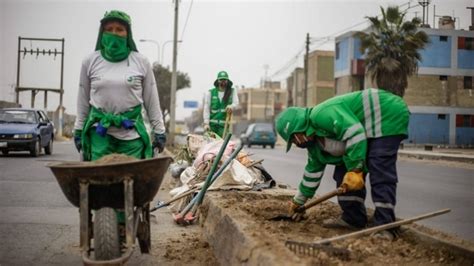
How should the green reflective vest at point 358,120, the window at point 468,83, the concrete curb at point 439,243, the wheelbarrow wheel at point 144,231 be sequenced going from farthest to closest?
the window at point 468,83 < the green reflective vest at point 358,120 < the wheelbarrow wheel at point 144,231 < the concrete curb at point 439,243

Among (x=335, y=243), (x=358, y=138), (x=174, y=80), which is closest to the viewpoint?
(x=335, y=243)

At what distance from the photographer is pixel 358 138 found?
4.59 m

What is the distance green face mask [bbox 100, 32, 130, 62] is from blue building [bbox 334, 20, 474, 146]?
13.4ft

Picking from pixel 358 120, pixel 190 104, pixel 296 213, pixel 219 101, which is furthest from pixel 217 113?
pixel 190 104

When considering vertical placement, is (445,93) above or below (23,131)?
above

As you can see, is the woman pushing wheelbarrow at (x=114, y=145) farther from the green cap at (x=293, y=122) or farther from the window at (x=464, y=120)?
the window at (x=464, y=120)

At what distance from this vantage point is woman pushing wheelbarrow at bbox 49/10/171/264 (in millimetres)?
3855

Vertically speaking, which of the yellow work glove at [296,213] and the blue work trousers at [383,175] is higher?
the blue work trousers at [383,175]

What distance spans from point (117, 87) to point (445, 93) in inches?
253

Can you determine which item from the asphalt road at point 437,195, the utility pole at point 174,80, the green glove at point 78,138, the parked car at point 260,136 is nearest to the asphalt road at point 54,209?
the asphalt road at point 437,195

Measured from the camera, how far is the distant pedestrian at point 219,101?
9844mm

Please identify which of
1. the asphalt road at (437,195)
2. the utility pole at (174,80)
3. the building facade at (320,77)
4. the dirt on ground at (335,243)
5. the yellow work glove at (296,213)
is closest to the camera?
the dirt on ground at (335,243)

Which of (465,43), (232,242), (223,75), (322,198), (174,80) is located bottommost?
(232,242)

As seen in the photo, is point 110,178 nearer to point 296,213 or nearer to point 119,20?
point 119,20
